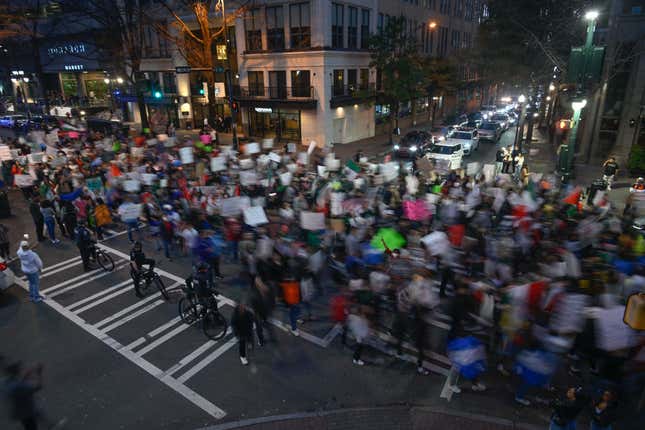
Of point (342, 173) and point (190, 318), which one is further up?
point (342, 173)

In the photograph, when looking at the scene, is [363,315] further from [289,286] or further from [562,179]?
[562,179]

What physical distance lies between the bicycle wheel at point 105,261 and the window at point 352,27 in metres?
27.5

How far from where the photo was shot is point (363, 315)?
25.0 feet

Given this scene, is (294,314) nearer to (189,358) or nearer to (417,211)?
(189,358)

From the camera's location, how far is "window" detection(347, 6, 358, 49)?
33500mm

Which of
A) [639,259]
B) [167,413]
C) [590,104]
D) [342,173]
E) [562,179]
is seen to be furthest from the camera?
[590,104]

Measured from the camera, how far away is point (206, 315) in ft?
30.1

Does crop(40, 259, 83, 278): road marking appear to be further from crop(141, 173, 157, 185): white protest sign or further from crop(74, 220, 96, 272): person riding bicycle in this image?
crop(141, 173, 157, 185): white protest sign

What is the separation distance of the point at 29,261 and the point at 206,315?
491 centimetres

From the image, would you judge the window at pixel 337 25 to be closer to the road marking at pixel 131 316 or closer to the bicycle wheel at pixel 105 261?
the bicycle wheel at pixel 105 261

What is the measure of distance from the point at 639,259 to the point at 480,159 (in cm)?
2044

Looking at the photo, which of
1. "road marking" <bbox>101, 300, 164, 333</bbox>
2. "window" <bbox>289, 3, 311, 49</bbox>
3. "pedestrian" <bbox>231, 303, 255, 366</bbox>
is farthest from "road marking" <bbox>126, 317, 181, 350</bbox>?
"window" <bbox>289, 3, 311, 49</bbox>

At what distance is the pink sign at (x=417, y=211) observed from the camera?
490 inches

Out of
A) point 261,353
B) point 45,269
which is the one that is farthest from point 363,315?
point 45,269
